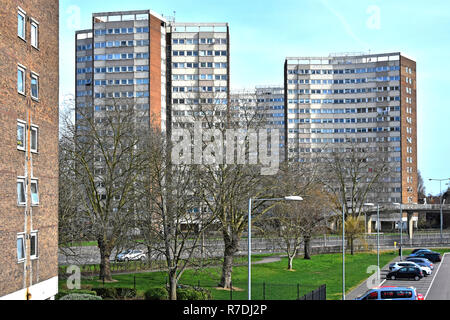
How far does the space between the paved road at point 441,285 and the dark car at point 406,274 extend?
4.78 ft

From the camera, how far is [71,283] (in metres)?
38.7

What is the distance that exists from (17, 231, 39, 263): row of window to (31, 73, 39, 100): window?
5.82 meters

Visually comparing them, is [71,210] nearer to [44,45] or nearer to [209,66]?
[44,45]

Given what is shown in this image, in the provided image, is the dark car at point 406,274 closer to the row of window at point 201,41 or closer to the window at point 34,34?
the window at point 34,34

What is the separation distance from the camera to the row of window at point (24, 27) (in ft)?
74.9

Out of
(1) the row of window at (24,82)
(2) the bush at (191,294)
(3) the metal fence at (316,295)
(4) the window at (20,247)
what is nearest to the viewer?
(4) the window at (20,247)

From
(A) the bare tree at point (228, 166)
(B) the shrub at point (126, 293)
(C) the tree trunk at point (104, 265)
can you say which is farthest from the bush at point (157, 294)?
(C) the tree trunk at point (104, 265)

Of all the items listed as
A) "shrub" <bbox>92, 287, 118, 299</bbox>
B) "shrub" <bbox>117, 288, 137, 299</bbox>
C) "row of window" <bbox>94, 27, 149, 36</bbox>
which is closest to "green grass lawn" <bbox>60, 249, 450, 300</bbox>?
"shrub" <bbox>117, 288, 137, 299</bbox>

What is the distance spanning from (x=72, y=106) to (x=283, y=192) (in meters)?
19.6

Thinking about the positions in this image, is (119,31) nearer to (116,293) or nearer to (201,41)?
(201,41)

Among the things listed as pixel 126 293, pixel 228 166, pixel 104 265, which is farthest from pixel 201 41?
pixel 126 293

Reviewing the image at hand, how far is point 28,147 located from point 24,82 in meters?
2.66
